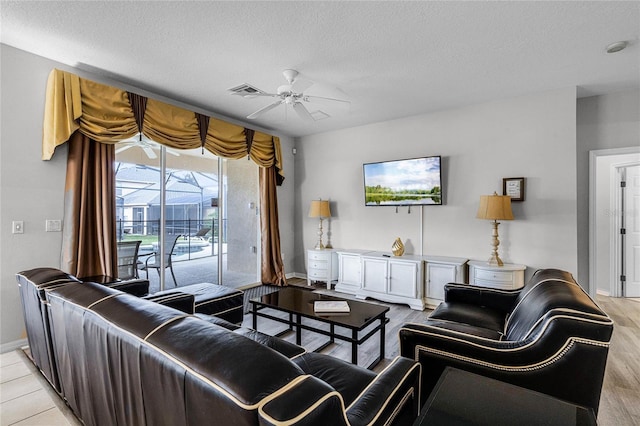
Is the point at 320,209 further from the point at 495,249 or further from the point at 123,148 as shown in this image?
the point at 123,148

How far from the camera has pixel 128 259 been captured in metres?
3.53

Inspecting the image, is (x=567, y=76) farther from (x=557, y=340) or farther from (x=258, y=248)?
(x=258, y=248)

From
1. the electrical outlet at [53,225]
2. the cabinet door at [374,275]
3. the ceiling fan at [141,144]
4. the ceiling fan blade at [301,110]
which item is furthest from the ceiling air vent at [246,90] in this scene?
the cabinet door at [374,275]

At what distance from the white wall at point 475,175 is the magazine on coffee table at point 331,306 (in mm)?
2188

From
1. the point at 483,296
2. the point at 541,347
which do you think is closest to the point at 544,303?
the point at 541,347

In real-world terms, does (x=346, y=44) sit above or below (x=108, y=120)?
above

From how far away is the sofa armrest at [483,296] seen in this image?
8.25ft

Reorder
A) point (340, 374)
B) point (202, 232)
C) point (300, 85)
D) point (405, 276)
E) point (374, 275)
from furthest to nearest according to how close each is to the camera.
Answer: point (202, 232) < point (374, 275) < point (405, 276) < point (300, 85) < point (340, 374)

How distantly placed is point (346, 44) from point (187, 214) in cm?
315

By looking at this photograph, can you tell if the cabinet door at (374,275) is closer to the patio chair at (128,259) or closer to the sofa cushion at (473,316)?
the sofa cushion at (473,316)

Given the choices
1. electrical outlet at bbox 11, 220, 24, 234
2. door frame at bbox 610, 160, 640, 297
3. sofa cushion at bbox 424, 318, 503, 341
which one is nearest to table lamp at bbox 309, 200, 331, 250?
sofa cushion at bbox 424, 318, 503, 341

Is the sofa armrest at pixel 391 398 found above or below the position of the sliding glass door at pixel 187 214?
below

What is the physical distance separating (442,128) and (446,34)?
197 centimetres

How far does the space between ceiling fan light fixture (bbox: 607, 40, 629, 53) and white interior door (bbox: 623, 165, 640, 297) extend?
8.90ft
